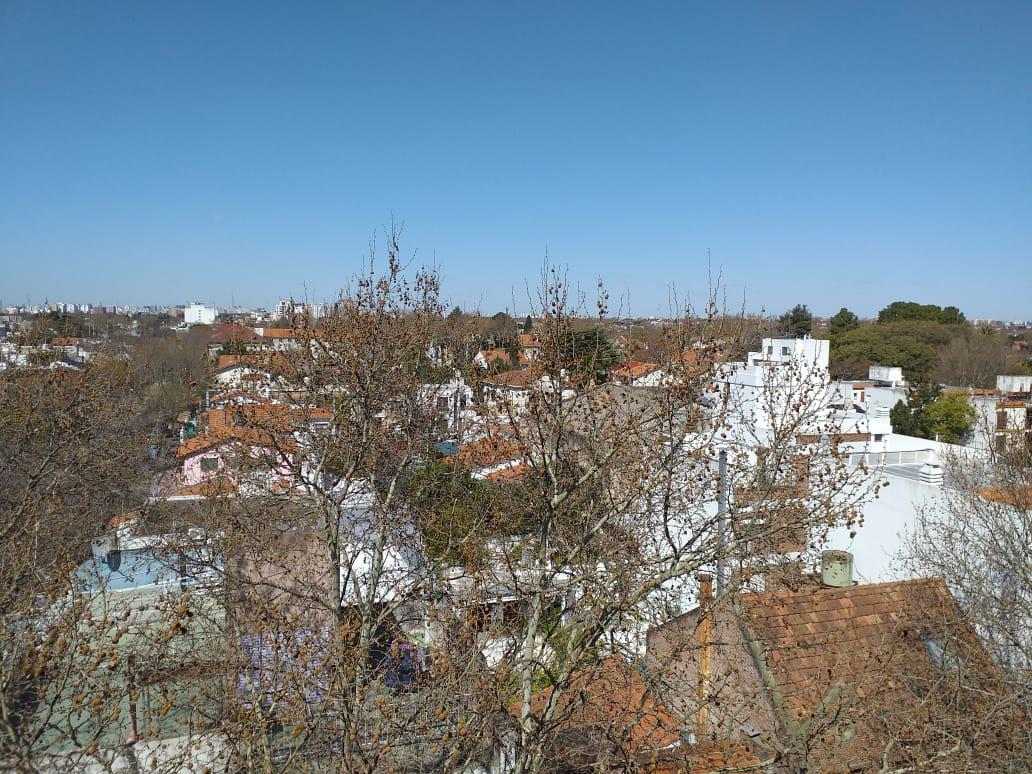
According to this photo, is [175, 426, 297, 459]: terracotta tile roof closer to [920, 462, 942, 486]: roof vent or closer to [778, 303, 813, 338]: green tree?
[920, 462, 942, 486]: roof vent

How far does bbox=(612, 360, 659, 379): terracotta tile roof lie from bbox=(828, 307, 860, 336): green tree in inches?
1838

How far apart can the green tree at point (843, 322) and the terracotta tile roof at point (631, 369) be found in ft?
153

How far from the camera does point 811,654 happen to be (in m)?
8.05

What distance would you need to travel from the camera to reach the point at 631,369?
882 cm

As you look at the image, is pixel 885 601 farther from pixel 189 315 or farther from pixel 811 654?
pixel 189 315

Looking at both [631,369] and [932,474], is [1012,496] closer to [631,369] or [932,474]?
[932,474]

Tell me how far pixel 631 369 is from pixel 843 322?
48334mm

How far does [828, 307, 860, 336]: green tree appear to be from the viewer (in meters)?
51.2

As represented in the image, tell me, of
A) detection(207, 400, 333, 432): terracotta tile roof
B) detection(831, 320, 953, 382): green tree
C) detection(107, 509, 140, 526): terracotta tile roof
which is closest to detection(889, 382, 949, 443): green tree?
detection(831, 320, 953, 382): green tree

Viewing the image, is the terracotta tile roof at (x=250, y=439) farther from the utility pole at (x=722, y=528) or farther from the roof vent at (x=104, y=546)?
the utility pole at (x=722, y=528)

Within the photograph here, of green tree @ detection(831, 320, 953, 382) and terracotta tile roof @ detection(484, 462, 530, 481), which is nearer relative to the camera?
terracotta tile roof @ detection(484, 462, 530, 481)

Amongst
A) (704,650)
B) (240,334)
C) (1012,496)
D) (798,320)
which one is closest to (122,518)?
(240,334)

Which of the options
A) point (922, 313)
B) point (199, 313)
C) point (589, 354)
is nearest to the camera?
point (589, 354)

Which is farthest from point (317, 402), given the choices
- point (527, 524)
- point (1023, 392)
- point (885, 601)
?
point (1023, 392)
